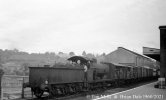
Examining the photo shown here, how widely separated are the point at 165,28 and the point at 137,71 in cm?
1467

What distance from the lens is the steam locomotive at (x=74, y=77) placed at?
52.8 feet

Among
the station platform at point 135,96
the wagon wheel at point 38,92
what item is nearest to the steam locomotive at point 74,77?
the wagon wheel at point 38,92

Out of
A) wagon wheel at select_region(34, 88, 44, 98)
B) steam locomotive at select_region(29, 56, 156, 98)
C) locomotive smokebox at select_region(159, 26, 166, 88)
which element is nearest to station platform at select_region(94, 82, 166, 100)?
steam locomotive at select_region(29, 56, 156, 98)

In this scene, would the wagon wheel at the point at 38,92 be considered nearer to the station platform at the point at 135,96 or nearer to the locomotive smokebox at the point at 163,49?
the station platform at the point at 135,96

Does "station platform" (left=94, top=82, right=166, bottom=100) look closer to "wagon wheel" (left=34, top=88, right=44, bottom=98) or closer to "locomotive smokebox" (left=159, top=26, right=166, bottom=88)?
"wagon wheel" (left=34, top=88, right=44, bottom=98)

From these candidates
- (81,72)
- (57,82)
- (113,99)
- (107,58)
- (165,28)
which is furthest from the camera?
(107,58)

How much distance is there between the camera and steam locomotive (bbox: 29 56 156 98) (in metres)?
16.1

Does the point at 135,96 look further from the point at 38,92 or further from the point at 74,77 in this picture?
the point at 38,92

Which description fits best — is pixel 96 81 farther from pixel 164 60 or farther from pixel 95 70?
pixel 164 60

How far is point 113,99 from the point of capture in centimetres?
1512

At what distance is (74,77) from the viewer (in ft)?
63.3

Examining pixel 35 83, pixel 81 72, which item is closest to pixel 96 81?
pixel 81 72

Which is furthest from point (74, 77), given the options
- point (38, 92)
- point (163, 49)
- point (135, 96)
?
point (163, 49)

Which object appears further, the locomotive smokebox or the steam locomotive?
the locomotive smokebox
